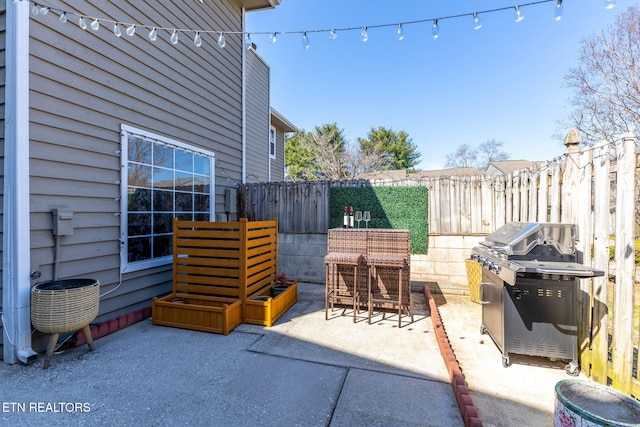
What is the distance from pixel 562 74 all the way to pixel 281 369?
40.9ft

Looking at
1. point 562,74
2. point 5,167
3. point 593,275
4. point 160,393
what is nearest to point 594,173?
point 593,275

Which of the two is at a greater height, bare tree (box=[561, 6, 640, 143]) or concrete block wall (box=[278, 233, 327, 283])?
bare tree (box=[561, 6, 640, 143])

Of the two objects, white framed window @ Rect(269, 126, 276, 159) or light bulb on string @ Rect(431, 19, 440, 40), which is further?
white framed window @ Rect(269, 126, 276, 159)

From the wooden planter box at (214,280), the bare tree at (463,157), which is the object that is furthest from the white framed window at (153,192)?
the bare tree at (463,157)

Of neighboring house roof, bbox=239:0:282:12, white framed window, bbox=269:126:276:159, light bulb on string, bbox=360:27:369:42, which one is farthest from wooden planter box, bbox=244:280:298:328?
white framed window, bbox=269:126:276:159

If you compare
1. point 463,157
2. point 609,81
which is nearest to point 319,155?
point 609,81

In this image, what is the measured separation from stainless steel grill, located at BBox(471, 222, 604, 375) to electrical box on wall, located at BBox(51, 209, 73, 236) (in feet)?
13.6

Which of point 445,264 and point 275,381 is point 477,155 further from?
point 275,381

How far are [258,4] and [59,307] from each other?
6.31 m

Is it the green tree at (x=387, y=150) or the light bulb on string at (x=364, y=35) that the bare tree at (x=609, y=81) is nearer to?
the light bulb on string at (x=364, y=35)

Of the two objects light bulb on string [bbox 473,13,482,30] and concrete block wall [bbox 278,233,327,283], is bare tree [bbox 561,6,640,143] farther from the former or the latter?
concrete block wall [bbox 278,233,327,283]

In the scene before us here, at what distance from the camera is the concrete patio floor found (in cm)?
190

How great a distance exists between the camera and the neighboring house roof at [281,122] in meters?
10.3

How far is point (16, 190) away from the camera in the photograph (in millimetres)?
2461
